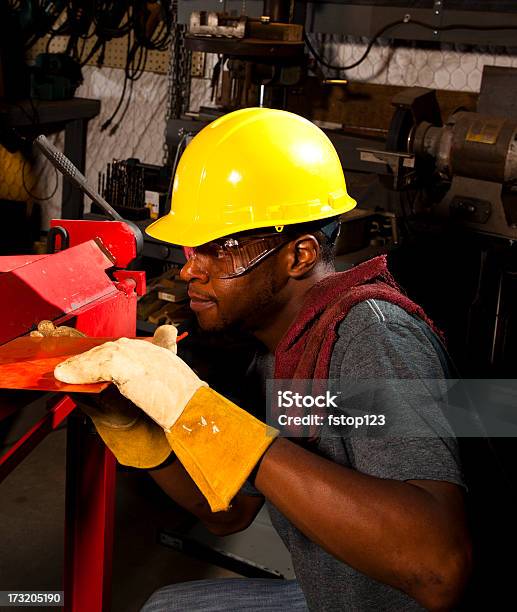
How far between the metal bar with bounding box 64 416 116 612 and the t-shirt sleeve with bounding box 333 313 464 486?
2.55ft

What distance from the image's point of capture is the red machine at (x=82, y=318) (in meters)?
1.71

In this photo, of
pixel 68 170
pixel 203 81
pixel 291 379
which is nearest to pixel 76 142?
pixel 203 81

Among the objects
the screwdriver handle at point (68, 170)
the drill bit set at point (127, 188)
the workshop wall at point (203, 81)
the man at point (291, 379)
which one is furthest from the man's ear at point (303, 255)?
the workshop wall at point (203, 81)

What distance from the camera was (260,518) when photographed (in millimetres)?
2900

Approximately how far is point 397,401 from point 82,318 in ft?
2.65

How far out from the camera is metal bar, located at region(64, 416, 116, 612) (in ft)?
6.29

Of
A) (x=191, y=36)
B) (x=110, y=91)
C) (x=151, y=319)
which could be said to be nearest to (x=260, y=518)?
(x=151, y=319)

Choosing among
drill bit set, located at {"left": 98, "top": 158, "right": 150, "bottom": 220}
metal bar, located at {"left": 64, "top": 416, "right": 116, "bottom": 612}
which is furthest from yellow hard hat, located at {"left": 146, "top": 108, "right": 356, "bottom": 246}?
drill bit set, located at {"left": 98, "top": 158, "right": 150, "bottom": 220}

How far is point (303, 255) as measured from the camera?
5.15ft

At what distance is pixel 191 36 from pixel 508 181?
1475 millimetres

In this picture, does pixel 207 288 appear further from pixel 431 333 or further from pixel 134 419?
pixel 431 333

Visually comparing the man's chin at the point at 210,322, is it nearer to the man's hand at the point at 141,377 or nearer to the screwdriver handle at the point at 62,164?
the man's hand at the point at 141,377

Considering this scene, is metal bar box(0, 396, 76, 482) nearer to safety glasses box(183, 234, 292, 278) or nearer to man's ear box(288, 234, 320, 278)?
safety glasses box(183, 234, 292, 278)

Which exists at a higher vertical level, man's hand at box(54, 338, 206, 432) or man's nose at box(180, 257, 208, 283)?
man's nose at box(180, 257, 208, 283)
